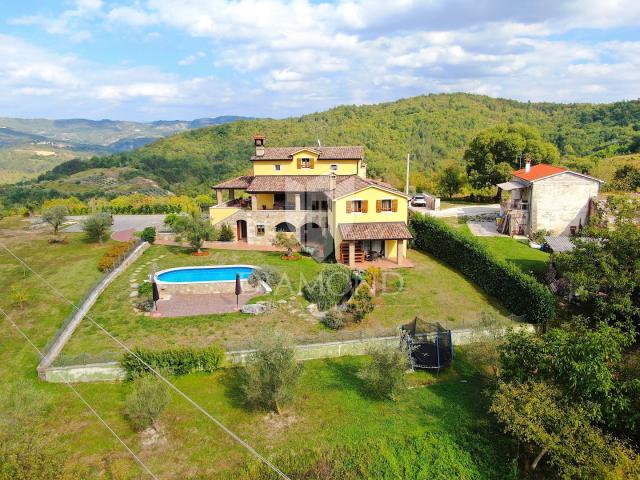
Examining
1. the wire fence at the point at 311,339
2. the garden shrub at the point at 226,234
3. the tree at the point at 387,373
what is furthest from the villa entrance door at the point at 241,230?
the tree at the point at 387,373

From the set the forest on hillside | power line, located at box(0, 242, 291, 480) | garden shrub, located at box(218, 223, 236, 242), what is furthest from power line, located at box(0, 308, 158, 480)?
the forest on hillside

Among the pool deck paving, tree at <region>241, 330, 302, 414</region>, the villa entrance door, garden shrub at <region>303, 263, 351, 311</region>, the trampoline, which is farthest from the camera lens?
the villa entrance door

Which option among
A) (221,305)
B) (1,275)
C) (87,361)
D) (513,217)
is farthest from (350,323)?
(1,275)

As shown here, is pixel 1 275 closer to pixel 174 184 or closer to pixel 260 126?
pixel 174 184

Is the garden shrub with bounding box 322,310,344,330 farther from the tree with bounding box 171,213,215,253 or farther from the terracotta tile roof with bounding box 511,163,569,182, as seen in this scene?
the terracotta tile roof with bounding box 511,163,569,182

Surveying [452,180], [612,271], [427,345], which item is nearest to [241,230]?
[427,345]

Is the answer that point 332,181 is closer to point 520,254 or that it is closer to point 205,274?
point 205,274
